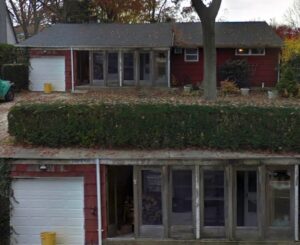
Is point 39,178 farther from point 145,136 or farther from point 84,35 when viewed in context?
point 84,35

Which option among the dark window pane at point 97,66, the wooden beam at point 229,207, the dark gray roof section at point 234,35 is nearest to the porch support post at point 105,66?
the dark window pane at point 97,66

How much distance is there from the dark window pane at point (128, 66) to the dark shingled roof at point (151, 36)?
752 mm

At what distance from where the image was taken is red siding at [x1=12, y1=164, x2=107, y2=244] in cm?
1244

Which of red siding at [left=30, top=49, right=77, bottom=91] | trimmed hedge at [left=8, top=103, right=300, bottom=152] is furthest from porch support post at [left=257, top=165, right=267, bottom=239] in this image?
red siding at [left=30, top=49, right=77, bottom=91]

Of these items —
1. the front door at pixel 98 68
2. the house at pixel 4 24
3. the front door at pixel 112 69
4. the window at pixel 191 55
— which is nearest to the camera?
the front door at pixel 112 69

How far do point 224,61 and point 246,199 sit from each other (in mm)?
17059

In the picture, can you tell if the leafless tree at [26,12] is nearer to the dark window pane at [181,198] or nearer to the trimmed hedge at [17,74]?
the trimmed hedge at [17,74]

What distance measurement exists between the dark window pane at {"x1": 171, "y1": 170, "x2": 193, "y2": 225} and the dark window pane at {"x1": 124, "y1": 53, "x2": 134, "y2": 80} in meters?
16.7

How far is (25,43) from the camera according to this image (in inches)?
1105

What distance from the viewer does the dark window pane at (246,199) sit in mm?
12500

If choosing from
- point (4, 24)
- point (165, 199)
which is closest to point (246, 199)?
point (165, 199)

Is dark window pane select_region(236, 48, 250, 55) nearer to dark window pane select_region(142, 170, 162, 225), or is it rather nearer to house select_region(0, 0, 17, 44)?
dark window pane select_region(142, 170, 162, 225)

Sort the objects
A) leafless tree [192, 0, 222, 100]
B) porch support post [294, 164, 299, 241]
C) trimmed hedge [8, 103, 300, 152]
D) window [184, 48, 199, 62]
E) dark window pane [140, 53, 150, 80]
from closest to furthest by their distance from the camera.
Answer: porch support post [294, 164, 299, 241] → trimmed hedge [8, 103, 300, 152] → leafless tree [192, 0, 222, 100] → dark window pane [140, 53, 150, 80] → window [184, 48, 199, 62]

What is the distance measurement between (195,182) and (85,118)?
11.1 ft
